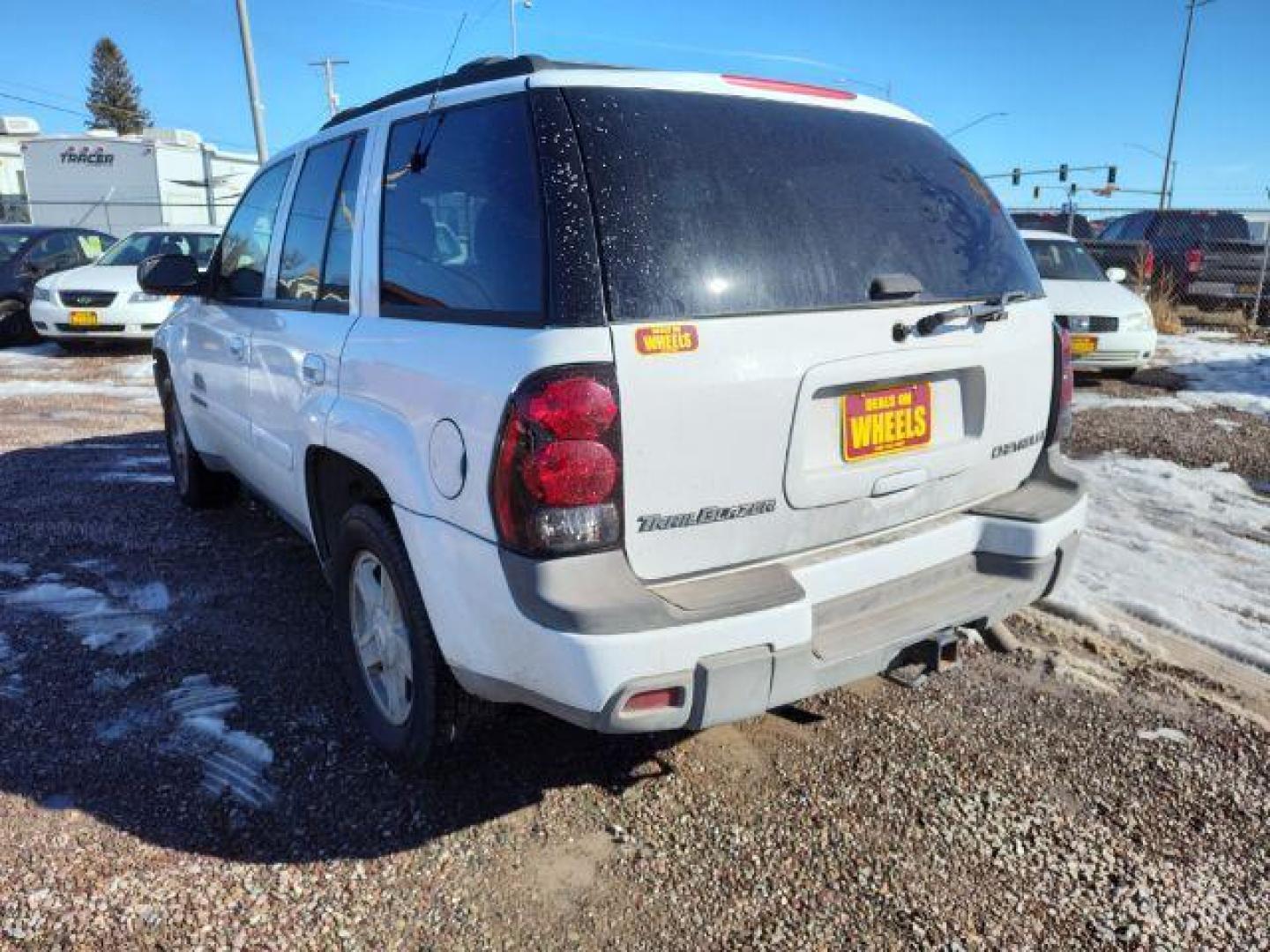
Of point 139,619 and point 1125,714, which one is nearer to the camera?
point 1125,714

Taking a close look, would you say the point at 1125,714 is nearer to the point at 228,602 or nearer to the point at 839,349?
the point at 839,349

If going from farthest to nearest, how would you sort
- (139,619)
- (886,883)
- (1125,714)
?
1. (139,619)
2. (1125,714)
3. (886,883)

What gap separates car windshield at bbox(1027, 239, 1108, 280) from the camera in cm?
1015

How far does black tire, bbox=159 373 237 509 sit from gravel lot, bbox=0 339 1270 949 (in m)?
1.42

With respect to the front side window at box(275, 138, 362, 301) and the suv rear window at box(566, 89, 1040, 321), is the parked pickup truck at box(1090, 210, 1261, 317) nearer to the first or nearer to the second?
the suv rear window at box(566, 89, 1040, 321)

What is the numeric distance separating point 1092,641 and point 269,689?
3.10m

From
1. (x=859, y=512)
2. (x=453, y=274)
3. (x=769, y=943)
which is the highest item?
(x=453, y=274)

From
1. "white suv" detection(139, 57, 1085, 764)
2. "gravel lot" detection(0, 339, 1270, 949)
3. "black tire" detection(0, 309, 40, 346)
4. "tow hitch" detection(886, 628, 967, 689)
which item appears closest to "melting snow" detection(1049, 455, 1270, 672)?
"gravel lot" detection(0, 339, 1270, 949)

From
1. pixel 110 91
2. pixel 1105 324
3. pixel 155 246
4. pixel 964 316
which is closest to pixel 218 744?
pixel 964 316

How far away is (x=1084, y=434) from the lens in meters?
7.20

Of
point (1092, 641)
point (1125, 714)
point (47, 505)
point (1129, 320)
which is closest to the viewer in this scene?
point (1125, 714)

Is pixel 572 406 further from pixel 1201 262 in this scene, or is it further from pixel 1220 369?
pixel 1201 262

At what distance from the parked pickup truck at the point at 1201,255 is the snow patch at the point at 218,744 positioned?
1476 centimetres

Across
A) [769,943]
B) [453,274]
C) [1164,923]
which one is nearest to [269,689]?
[453,274]
